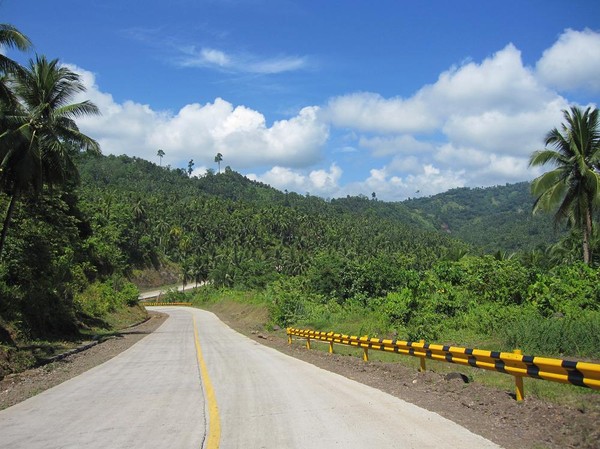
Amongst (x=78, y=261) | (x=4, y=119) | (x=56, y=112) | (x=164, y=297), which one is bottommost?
(x=164, y=297)

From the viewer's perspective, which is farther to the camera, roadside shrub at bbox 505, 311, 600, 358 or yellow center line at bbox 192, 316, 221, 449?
roadside shrub at bbox 505, 311, 600, 358

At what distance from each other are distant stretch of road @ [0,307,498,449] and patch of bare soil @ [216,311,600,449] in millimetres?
421

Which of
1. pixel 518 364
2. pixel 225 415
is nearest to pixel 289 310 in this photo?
pixel 225 415

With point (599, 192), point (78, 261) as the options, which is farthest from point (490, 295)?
point (78, 261)

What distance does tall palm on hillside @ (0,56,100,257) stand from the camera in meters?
20.9

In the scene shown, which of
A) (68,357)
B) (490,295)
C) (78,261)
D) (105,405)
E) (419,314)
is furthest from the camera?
(78,261)

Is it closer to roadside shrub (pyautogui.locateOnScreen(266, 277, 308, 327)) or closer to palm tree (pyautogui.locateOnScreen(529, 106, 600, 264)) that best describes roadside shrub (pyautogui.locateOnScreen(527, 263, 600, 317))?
palm tree (pyautogui.locateOnScreen(529, 106, 600, 264))

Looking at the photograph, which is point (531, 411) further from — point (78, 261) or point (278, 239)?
point (278, 239)

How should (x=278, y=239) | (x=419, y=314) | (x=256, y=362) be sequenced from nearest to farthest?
(x=256, y=362) < (x=419, y=314) < (x=278, y=239)

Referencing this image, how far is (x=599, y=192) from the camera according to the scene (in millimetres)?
24375

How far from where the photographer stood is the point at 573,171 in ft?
87.0

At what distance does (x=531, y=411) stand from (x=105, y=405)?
7.85 meters

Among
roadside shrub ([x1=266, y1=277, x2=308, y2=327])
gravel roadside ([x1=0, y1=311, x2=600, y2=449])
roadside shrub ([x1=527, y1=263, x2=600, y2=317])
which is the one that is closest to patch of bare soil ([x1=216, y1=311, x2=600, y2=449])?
gravel roadside ([x1=0, y1=311, x2=600, y2=449])

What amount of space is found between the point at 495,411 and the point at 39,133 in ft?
75.0
